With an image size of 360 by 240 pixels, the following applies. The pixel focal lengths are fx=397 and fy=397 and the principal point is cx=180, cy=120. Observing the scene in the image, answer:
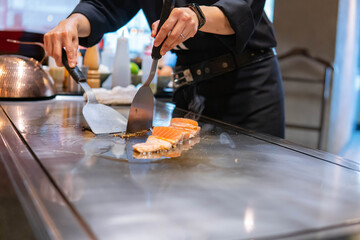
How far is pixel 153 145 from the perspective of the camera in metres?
0.91

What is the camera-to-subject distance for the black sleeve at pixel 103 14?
161cm

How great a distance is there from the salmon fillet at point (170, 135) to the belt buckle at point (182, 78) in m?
0.61

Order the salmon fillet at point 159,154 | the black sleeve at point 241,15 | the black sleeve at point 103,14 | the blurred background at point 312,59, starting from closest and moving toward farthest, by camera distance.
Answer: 1. the salmon fillet at point 159,154
2. the black sleeve at point 241,15
3. the black sleeve at point 103,14
4. the blurred background at point 312,59

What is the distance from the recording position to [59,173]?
0.70m

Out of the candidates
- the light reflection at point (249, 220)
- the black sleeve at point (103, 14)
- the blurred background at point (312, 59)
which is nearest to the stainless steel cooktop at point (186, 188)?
the light reflection at point (249, 220)

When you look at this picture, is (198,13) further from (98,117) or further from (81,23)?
(81,23)

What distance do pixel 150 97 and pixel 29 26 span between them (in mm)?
2618

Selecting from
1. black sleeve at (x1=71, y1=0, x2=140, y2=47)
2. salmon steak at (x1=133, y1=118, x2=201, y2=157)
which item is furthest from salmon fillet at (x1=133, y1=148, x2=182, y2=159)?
black sleeve at (x1=71, y1=0, x2=140, y2=47)

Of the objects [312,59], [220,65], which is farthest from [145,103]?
[312,59]

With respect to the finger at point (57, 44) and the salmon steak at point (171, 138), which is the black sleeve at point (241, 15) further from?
the finger at point (57, 44)

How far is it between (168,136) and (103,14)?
0.90 meters

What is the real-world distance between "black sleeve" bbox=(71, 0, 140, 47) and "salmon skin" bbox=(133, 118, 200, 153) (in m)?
0.68

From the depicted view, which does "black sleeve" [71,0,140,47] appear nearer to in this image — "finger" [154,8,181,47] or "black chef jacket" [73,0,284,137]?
"black chef jacket" [73,0,284,137]

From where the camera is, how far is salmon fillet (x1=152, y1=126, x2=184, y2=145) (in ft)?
3.23
